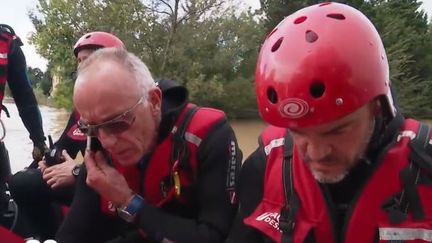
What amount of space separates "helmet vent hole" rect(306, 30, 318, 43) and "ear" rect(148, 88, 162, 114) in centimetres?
74

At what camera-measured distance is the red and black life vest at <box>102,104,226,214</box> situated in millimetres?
2086

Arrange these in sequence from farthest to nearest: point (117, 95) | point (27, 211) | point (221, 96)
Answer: point (221, 96) → point (27, 211) → point (117, 95)

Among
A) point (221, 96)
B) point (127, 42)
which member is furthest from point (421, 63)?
point (127, 42)

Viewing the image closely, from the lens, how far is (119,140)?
6.57ft

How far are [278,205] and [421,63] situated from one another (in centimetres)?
3011

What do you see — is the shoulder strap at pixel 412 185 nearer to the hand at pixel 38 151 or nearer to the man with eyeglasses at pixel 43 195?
the man with eyeglasses at pixel 43 195

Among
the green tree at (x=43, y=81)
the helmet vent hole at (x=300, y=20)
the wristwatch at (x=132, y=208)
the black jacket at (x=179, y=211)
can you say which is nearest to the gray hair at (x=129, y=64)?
the black jacket at (x=179, y=211)

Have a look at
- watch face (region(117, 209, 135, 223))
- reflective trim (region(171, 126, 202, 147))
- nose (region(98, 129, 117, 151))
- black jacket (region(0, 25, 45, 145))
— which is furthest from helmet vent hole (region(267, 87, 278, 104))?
black jacket (region(0, 25, 45, 145))

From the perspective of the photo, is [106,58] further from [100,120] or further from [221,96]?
[221,96]

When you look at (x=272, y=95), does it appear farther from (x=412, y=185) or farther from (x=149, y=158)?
(x=149, y=158)

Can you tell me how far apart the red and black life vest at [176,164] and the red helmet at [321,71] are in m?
0.53

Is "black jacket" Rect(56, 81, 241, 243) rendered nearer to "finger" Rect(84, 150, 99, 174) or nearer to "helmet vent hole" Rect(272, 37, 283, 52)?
"finger" Rect(84, 150, 99, 174)

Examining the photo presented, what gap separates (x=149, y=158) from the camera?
2.13 metres

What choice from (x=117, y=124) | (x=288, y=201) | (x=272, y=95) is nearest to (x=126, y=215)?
(x=117, y=124)
